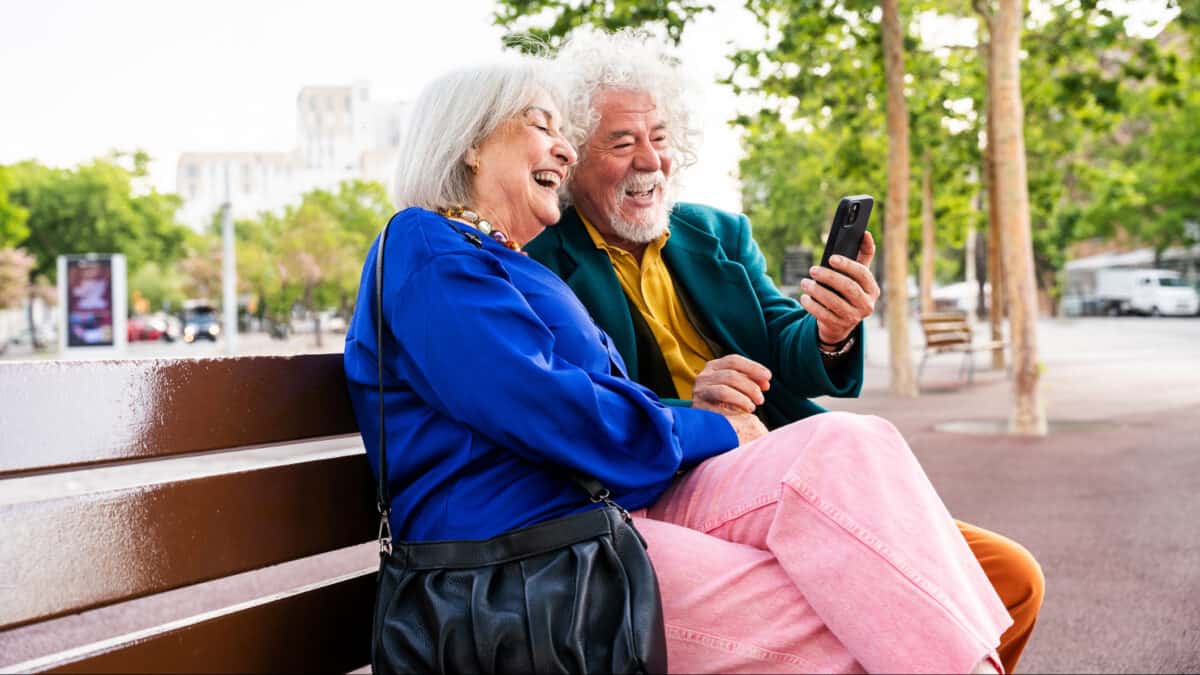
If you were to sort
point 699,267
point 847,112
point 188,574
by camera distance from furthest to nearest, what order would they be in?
point 847,112
point 699,267
point 188,574

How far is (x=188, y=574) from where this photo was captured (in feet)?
6.48

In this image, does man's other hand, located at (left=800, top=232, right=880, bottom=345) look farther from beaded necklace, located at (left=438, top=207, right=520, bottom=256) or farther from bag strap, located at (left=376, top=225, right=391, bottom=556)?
bag strap, located at (left=376, top=225, right=391, bottom=556)

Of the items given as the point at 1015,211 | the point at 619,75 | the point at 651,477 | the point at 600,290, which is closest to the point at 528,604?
the point at 651,477

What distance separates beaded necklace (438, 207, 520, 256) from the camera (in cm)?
232

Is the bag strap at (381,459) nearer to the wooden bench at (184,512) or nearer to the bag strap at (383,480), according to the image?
the bag strap at (383,480)

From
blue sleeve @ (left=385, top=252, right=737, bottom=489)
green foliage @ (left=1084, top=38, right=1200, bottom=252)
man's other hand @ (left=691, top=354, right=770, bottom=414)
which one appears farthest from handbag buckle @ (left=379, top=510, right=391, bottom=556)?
green foliage @ (left=1084, top=38, right=1200, bottom=252)

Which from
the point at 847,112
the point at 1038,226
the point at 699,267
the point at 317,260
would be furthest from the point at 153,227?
the point at 699,267

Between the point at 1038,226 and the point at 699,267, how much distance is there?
54.1 metres

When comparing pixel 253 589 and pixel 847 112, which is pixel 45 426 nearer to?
pixel 253 589

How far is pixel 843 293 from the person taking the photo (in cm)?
266

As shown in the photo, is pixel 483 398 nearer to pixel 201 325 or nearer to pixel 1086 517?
pixel 1086 517

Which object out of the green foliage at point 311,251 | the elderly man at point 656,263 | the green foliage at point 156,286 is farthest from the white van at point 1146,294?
the green foliage at point 156,286

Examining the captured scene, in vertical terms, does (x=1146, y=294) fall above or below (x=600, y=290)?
above

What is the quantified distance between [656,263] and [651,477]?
107 centimetres
